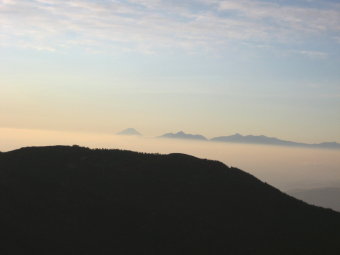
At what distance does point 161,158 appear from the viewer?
5553cm

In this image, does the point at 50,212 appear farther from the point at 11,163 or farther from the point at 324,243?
the point at 324,243

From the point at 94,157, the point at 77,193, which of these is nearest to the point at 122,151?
the point at 94,157

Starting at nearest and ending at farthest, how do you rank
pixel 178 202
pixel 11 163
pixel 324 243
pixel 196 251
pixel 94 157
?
1. pixel 196 251
2. pixel 324 243
3. pixel 178 202
4. pixel 11 163
5. pixel 94 157

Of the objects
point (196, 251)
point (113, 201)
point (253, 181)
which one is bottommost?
point (196, 251)

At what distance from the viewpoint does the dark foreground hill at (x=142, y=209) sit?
36594mm

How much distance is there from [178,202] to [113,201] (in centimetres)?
682

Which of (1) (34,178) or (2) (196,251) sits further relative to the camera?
(1) (34,178)

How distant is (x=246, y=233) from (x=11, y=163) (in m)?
27.4

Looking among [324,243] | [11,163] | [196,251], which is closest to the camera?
[196,251]

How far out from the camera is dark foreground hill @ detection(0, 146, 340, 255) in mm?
36594

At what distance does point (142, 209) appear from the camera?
139 ft

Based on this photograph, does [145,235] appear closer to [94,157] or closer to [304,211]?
[94,157]

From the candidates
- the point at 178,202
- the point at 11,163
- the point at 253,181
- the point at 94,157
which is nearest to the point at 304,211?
the point at 253,181

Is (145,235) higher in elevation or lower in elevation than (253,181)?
lower
